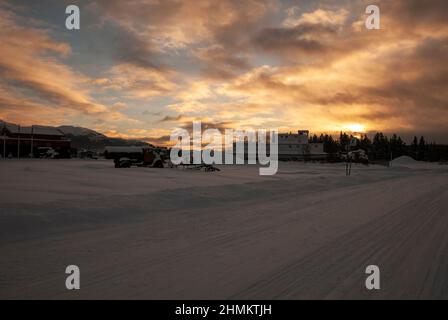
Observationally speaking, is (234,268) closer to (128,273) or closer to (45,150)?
(128,273)

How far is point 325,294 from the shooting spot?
430 cm

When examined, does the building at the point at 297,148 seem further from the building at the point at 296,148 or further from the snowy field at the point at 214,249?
the snowy field at the point at 214,249

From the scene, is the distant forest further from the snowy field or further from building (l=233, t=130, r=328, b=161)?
the snowy field

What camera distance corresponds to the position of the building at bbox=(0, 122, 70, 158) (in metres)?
65.9

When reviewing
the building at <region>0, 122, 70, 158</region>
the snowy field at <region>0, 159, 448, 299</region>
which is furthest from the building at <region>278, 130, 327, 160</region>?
the snowy field at <region>0, 159, 448, 299</region>

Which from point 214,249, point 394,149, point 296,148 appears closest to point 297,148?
point 296,148

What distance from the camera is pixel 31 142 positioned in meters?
68.4

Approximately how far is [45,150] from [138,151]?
36.8m

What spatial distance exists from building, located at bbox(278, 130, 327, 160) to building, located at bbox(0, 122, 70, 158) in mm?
62538

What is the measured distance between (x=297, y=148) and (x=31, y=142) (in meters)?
74.2

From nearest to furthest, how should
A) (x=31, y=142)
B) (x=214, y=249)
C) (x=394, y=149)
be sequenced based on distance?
1. (x=214, y=249)
2. (x=31, y=142)
3. (x=394, y=149)

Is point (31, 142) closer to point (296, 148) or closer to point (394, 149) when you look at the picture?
point (296, 148)
